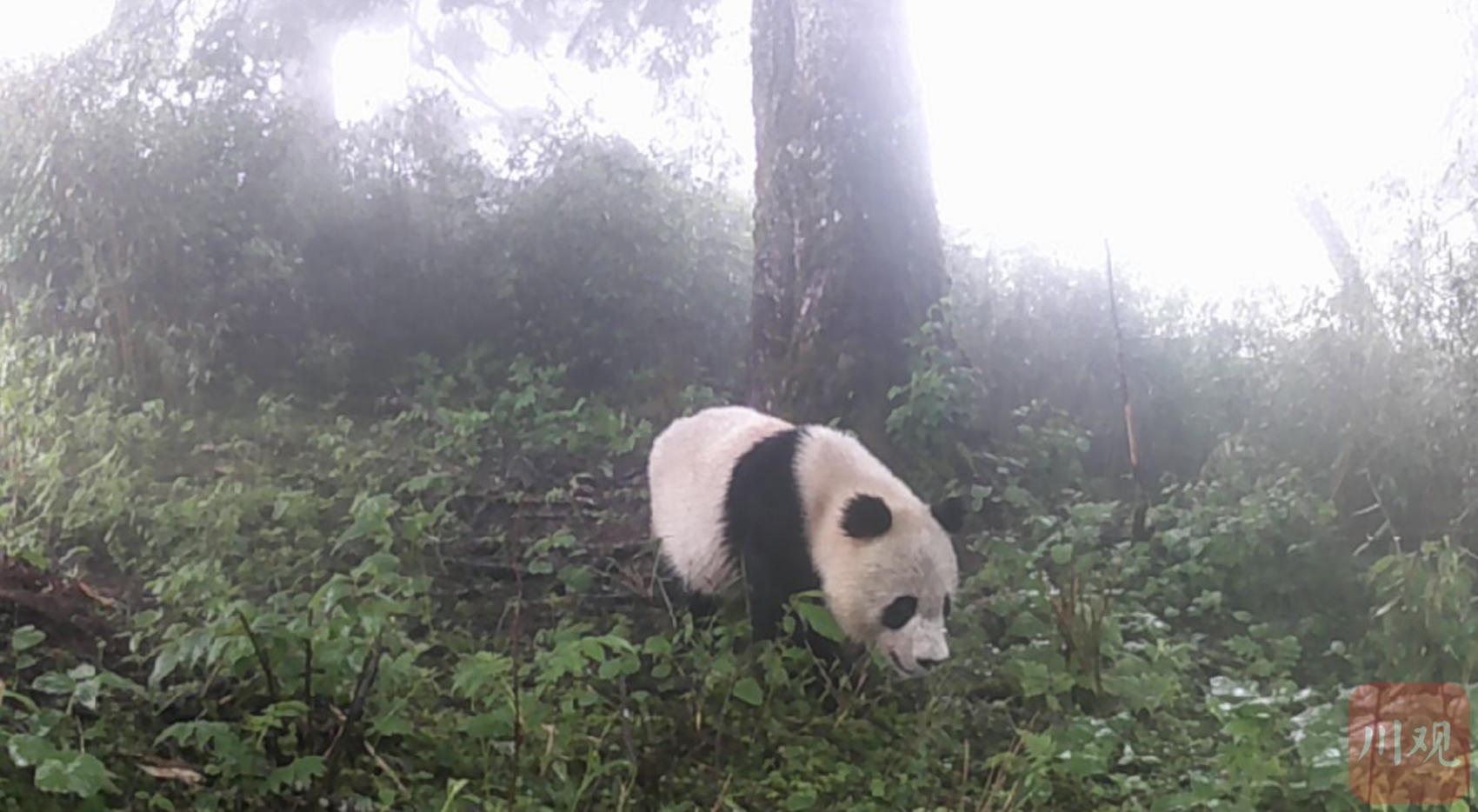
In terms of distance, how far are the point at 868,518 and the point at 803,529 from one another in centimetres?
20

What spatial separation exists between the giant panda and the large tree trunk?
8.8 inches

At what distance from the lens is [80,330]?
3.21 metres

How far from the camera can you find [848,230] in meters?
3.23

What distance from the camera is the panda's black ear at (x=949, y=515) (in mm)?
2633

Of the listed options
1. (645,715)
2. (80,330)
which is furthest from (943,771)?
(80,330)

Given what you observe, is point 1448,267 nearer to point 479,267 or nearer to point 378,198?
point 479,267

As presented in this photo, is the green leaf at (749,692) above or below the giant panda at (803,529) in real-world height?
below

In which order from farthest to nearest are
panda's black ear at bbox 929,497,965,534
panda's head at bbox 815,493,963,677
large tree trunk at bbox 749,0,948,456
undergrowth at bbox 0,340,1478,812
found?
1. large tree trunk at bbox 749,0,948,456
2. panda's black ear at bbox 929,497,965,534
3. panda's head at bbox 815,493,963,677
4. undergrowth at bbox 0,340,1478,812

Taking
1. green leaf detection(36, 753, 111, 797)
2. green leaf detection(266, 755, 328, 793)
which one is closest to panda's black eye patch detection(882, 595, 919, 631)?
green leaf detection(266, 755, 328, 793)

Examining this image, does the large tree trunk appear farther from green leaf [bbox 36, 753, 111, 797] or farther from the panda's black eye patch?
green leaf [bbox 36, 753, 111, 797]

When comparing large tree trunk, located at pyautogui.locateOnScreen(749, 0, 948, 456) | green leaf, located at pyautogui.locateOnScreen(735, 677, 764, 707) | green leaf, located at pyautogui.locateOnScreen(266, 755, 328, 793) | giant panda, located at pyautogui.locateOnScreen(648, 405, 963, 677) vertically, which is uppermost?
large tree trunk, located at pyautogui.locateOnScreen(749, 0, 948, 456)
